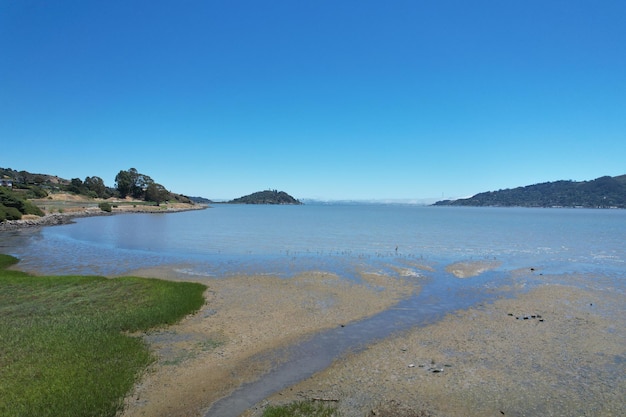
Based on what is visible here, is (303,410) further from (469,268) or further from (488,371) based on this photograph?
(469,268)

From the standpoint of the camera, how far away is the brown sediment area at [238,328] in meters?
11.5

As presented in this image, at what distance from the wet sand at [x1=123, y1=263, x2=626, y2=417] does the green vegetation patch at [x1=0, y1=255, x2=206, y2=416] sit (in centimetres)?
92

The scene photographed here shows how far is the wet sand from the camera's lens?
11.2 metres

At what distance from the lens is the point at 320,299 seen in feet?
76.4

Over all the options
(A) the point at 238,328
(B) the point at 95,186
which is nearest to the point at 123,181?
(B) the point at 95,186

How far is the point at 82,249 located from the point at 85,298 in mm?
27930

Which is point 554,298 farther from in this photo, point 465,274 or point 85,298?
point 85,298

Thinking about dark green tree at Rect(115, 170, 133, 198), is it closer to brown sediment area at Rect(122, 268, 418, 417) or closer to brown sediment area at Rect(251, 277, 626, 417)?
brown sediment area at Rect(122, 268, 418, 417)

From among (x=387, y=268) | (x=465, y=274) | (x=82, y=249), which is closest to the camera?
(x=465, y=274)

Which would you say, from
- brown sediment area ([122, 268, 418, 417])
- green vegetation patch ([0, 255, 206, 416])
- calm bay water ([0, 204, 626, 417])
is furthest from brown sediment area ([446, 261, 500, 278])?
green vegetation patch ([0, 255, 206, 416])

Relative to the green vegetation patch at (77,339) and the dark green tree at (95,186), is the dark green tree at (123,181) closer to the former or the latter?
the dark green tree at (95,186)

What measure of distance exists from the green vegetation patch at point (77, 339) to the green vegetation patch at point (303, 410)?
434 cm

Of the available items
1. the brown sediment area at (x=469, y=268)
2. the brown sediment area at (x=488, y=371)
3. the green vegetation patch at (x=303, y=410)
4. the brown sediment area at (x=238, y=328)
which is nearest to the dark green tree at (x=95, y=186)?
the brown sediment area at (x=238, y=328)

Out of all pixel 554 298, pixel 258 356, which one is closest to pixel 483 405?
pixel 258 356
